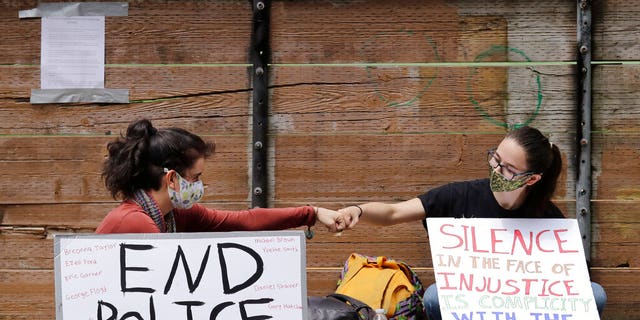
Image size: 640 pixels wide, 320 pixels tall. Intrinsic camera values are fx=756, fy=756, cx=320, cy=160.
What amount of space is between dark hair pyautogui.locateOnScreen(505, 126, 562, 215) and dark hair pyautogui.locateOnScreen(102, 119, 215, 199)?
1.46 meters

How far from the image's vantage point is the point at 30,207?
4.23 m

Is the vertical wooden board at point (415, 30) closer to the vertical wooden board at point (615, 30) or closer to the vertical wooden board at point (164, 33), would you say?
the vertical wooden board at point (615, 30)

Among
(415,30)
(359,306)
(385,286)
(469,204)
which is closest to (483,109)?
(415,30)

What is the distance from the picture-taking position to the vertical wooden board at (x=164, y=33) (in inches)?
165

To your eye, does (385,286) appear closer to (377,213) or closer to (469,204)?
(377,213)

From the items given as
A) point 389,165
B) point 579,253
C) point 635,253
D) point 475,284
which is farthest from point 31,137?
point 635,253

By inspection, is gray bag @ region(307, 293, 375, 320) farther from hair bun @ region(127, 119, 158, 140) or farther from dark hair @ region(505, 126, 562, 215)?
hair bun @ region(127, 119, 158, 140)

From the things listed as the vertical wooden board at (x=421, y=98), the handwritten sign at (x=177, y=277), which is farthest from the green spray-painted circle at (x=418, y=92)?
the handwritten sign at (x=177, y=277)

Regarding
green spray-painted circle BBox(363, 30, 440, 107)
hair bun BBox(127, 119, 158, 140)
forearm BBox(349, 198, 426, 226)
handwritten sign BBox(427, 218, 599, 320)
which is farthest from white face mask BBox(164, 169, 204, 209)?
green spray-painted circle BBox(363, 30, 440, 107)

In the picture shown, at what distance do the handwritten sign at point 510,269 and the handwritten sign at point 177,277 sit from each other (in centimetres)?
72

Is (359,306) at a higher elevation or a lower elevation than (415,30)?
lower

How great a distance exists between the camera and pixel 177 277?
9.15 feet

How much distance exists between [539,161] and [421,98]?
3.07 ft

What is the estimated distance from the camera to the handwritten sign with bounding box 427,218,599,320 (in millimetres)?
3133
